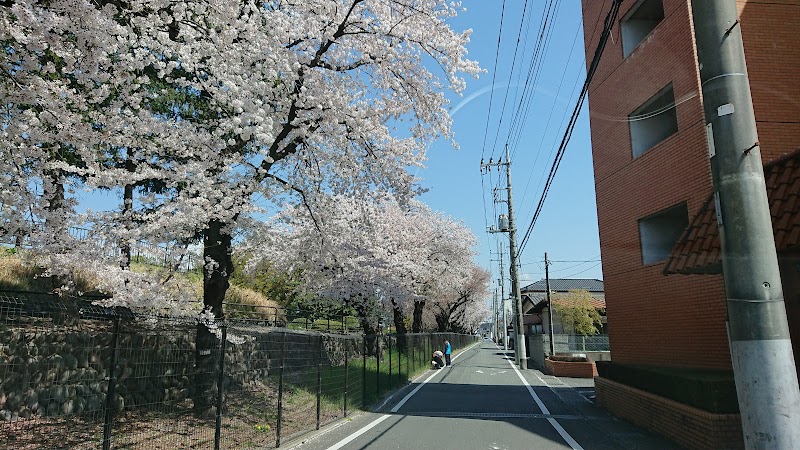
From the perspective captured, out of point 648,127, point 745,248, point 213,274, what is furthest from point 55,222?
point 648,127

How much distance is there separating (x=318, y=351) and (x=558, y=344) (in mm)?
23304

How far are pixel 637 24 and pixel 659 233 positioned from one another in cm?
581

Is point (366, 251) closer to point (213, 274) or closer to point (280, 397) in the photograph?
point (213, 274)

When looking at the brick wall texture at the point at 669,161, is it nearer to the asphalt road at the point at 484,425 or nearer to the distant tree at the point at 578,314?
the asphalt road at the point at 484,425

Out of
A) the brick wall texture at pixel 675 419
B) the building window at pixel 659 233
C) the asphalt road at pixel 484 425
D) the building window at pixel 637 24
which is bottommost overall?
the asphalt road at pixel 484 425

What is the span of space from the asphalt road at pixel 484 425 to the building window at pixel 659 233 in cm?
400

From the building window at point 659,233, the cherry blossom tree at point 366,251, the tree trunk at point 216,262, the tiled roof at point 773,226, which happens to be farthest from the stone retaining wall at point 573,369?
the tree trunk at point 216,262

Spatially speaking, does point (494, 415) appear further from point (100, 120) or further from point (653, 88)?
point (100, 120)

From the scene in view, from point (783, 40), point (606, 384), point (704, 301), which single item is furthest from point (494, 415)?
point (783, 40)

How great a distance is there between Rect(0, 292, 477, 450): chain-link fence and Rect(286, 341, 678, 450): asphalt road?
1.24 metres

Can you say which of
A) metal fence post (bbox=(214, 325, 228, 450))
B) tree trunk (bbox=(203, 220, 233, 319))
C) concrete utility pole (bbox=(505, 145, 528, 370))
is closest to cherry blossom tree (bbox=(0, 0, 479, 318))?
tree trunk (bbox=(203, 220, 233, 319))

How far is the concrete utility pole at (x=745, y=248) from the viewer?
341cm

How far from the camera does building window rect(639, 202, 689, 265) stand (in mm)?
12852

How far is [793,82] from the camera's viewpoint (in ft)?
34.9
